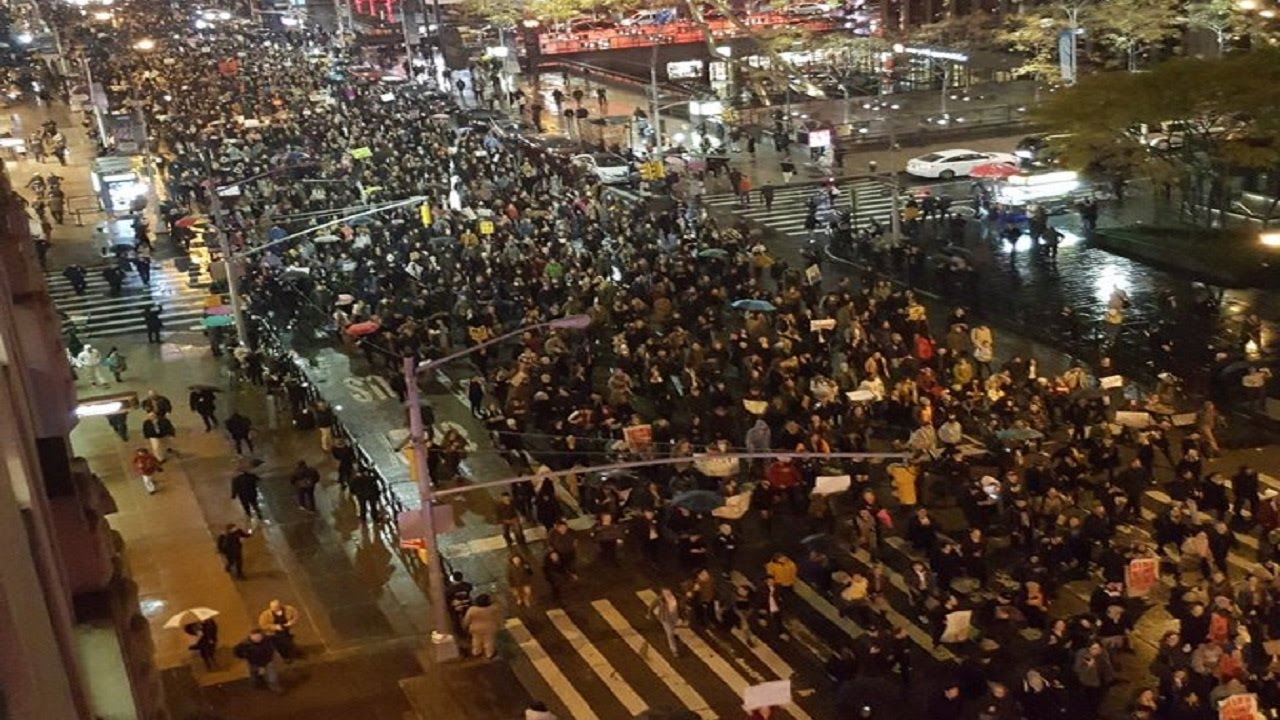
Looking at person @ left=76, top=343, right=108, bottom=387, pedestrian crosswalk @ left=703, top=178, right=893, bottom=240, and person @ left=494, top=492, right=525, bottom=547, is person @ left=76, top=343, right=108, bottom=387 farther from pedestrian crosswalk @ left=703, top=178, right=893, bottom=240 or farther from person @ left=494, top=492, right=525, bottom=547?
pedestrian crosswalk @ left=703, top=178, right=893, bottom=240

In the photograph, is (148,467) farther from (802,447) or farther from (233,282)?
(802,447)

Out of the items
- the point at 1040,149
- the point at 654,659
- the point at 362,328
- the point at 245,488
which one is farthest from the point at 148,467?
the point at 1040,149

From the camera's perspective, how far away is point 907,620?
2064 centimetres

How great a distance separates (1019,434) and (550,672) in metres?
9.19

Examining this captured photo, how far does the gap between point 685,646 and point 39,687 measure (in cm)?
1450

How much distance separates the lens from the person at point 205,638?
20.3 m

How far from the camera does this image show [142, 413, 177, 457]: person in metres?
29.6

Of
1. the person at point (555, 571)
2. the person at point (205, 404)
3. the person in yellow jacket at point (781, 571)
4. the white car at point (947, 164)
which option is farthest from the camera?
the white car at point (947, 164)

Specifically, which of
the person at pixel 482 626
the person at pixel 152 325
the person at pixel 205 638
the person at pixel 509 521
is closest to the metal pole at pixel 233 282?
the person at pixel 152 325

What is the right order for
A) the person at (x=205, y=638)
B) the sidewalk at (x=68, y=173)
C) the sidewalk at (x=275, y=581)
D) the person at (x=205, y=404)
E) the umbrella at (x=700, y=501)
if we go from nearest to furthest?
1. the sidewalk at (x=275, y=581)
2. the person at (x=205, y=638)
3. the umbrella at (x=700, y=501)
4. the person at (x=205, y=404)
5. the sidewalk at (x=68, y=173)

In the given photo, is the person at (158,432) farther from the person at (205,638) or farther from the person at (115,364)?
the person at (205,638)

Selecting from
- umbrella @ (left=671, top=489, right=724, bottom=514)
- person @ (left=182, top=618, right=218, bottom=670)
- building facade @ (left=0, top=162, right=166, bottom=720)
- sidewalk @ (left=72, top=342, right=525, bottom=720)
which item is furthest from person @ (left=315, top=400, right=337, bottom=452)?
building facade @ (left=0, top=162, right=166, bottom=720)

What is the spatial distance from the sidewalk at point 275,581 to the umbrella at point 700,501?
3.83 meters

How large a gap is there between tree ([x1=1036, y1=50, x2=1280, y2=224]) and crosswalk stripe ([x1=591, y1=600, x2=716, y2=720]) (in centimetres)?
2545
